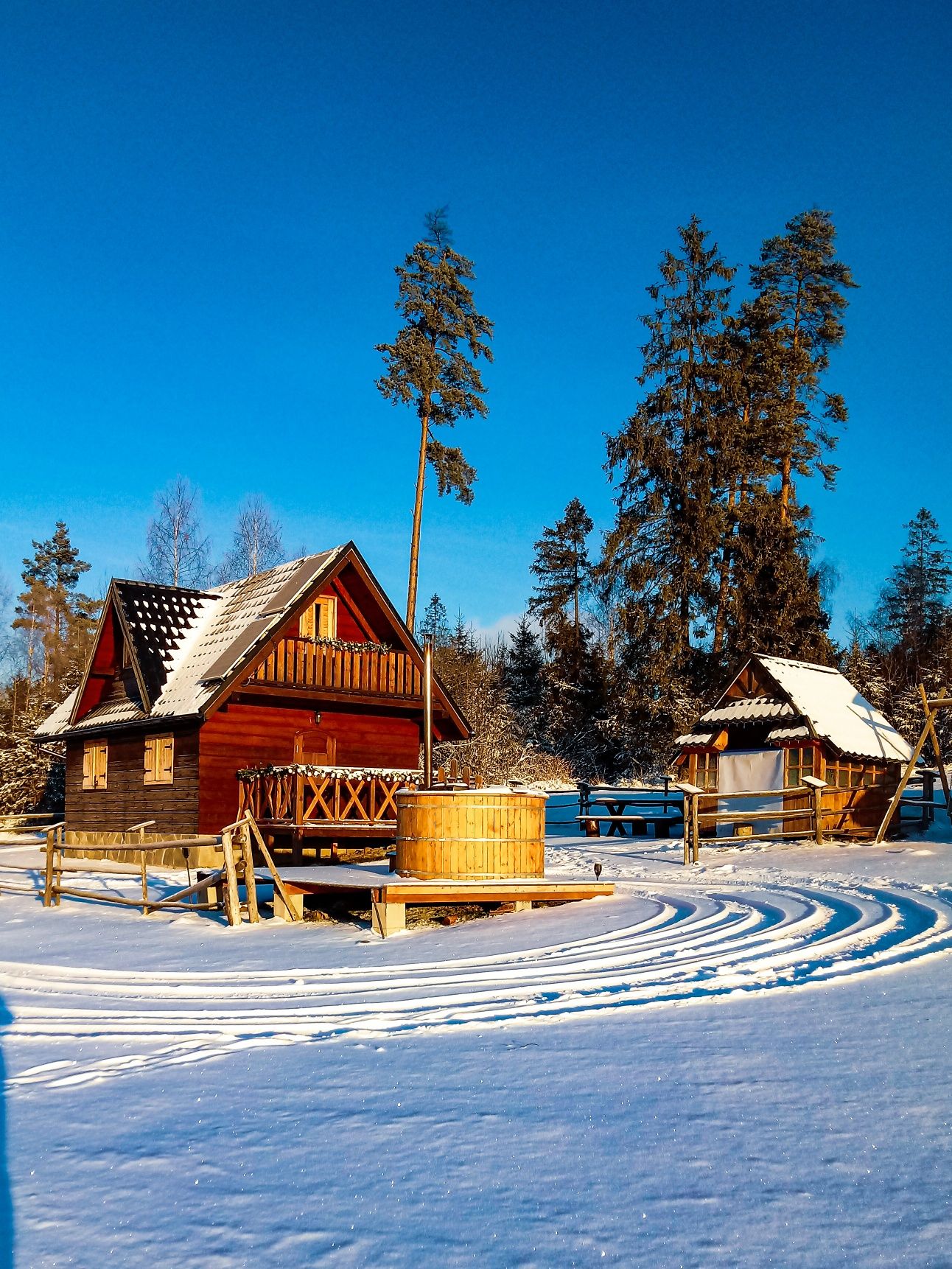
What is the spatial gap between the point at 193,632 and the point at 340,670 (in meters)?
4.63

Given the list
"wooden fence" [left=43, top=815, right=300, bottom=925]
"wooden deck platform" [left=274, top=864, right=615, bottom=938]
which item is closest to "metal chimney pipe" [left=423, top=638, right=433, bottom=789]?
"wooden deck platform" [left=274, top=864, right=615, bottom=938]

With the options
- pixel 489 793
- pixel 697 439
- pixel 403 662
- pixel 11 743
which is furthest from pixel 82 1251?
pixel 11 743

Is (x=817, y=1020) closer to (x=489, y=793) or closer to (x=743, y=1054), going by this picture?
(x=743, y=1054)

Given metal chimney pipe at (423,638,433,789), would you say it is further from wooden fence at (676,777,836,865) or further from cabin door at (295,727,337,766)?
cabin door at (295,727,337,766)

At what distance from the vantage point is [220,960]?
1154 cm

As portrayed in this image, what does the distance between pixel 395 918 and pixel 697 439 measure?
3187 cm

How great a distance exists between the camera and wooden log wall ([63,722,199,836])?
25203mm

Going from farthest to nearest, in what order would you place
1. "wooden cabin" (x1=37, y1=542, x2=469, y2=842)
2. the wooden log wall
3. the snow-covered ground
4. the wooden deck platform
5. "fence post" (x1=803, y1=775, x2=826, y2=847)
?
the wooden log wall < "wooden cabin" (x1=37, y1=542, x2=469, y2=842) < "fence post" (x1=803, y1=775, x2=826, y2=847) < the wooden deck platform < the snow-covered ground

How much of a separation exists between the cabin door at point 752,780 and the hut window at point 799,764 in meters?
0.23

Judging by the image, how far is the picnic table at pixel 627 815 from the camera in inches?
1204

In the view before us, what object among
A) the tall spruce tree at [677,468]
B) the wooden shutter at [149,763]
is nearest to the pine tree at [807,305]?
the tall spruce tree at [677,468]

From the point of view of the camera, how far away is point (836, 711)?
29.0 meters

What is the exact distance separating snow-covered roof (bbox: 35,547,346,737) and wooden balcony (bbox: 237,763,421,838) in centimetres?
233

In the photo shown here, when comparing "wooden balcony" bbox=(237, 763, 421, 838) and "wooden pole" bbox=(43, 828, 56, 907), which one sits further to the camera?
"wooden balcony" bbox=(237, 763, 421, 838)
